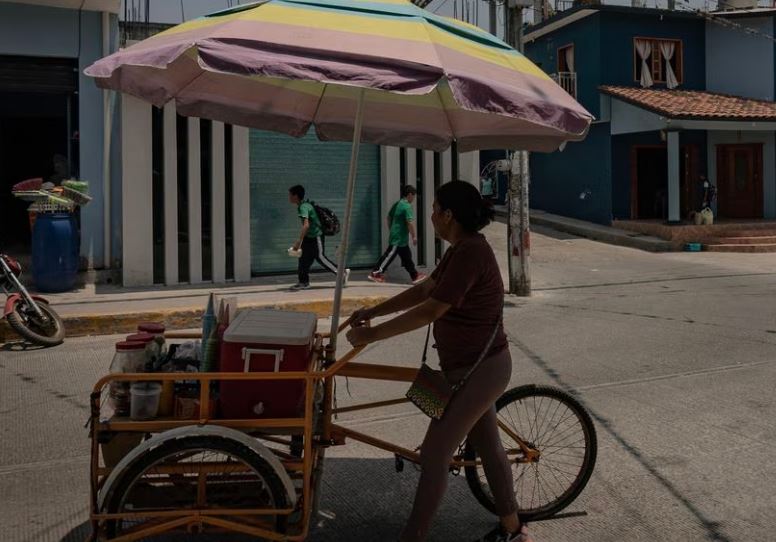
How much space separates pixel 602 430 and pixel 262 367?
3.03 meters

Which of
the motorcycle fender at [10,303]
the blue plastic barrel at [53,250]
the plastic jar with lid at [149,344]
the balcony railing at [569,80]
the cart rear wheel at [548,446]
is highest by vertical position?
the balcony railing at [569,80]

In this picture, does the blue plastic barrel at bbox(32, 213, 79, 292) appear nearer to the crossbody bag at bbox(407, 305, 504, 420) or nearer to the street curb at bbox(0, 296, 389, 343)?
the street curb at bbox(0, 296, 389, 343)

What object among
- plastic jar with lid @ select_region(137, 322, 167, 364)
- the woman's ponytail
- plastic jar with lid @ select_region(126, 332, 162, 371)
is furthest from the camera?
plastic jar with lid @ select_region(137, 322, 167, 364)

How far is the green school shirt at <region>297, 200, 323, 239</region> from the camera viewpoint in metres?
11.6

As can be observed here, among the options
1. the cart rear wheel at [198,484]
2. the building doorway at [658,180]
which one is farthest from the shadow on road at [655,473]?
the building doorway at [658,180]

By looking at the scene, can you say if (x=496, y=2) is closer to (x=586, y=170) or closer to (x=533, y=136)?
(x=533, y=136)

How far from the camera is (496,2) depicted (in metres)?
13.0

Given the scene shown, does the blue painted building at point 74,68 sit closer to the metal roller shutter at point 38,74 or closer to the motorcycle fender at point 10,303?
the metal roller shutter at point 38,74

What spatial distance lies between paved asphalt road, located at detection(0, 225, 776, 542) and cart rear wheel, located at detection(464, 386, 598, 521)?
13 centimetres

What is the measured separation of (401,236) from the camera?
42.0 ft

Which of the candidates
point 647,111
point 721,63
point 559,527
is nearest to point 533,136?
point 559,527

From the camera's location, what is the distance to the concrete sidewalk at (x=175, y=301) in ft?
30.1

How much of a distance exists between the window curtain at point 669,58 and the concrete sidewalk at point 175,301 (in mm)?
15858

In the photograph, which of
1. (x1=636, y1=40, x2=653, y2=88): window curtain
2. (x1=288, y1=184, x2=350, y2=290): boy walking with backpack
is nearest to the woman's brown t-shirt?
(x1=288, y1=184, x2=350, y2=290): boy walking with backpack
